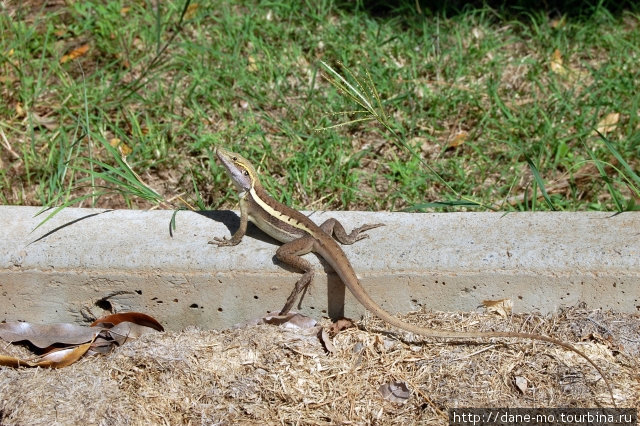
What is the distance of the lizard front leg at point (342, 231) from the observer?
3.77 metres

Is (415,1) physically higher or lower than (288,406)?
higher

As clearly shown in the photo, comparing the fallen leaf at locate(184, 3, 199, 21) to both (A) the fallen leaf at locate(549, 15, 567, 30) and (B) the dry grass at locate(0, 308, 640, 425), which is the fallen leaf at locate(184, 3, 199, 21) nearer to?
(A) the fallen leaf at locate(549, 15, 567, 30)

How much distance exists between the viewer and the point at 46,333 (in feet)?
12.3

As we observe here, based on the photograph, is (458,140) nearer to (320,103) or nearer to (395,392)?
(320,103)

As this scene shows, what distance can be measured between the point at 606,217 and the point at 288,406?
1.85 m

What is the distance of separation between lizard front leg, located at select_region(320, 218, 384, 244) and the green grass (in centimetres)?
66

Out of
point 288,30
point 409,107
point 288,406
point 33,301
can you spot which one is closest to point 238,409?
point 288,406

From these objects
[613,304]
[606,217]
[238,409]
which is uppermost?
[606,217]

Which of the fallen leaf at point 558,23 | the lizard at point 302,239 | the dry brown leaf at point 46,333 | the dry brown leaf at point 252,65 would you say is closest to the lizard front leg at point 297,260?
the lizard at point 302,239

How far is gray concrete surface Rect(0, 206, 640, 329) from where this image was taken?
11.6 ft

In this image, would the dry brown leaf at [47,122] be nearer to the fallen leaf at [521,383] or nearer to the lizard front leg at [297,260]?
the lizard front leg at [297,260]

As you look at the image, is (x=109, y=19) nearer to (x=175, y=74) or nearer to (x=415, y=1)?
(x=175, y=74)

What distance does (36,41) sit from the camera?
5.58 m

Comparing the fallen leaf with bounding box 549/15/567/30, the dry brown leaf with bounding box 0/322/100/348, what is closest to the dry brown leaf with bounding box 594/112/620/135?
the fallen leaf with bounding box 549/15/567/30
